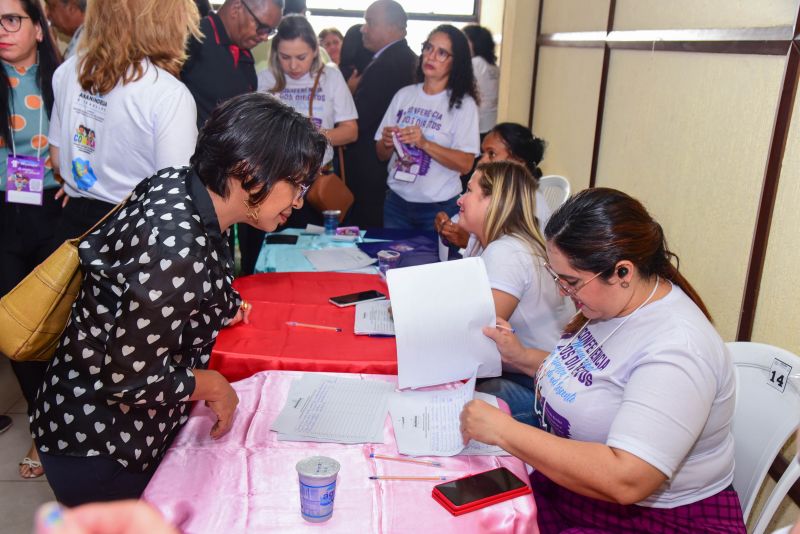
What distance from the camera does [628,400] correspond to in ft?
4.06

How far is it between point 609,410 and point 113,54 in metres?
1.65

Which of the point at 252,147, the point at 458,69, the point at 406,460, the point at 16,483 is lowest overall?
→ the point at 16,483

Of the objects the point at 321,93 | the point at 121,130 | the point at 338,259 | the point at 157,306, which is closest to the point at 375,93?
the point at 321,93

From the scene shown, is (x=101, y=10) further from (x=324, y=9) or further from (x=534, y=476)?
(x=324, y=9)

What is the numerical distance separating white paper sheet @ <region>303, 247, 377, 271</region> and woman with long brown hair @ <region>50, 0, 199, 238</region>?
0.70m

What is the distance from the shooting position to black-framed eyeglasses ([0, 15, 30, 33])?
7.30 feet

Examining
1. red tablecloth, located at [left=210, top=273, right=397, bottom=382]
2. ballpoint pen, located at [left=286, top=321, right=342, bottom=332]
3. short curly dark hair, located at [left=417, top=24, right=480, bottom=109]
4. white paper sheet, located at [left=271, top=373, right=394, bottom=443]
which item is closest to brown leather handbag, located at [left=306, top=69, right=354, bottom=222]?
short curly dark hair, located at [left=417, top=24, right=480, bottom=109]

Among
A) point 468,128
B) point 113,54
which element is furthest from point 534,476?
point 468,128

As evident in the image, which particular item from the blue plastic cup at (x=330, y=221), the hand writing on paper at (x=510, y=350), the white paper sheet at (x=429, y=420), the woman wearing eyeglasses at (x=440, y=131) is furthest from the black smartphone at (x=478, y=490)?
the woman wearing eyeglasses at (x=440, y=131)

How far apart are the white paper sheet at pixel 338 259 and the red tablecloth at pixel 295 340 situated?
0.22 metres

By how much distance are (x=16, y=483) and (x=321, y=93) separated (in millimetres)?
2195

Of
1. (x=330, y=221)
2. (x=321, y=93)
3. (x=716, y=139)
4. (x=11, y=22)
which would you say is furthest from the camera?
(x=321, y=93)

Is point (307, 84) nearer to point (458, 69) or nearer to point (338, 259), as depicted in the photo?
point (458, 69)

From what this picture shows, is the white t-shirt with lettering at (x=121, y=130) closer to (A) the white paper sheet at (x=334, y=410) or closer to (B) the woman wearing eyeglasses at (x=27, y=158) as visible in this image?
(B) the woman wearing eyeglasses at (x=27, y=158)
